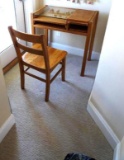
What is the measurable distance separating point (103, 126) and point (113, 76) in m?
0.52

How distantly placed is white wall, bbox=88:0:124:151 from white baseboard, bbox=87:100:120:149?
0.05 ft

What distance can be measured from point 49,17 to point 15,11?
1.65ft

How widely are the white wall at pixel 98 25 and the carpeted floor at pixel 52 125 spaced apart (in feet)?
2.30

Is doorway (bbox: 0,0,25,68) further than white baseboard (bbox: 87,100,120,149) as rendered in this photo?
Yes

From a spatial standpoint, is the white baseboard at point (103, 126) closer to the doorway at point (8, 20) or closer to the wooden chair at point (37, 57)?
the wooden chair at point (37, 57)

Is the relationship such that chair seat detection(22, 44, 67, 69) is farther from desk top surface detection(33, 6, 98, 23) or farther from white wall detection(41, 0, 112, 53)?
white wall detection(41, 0, 112, 53)

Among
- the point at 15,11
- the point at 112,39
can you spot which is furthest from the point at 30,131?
the point at 15,11

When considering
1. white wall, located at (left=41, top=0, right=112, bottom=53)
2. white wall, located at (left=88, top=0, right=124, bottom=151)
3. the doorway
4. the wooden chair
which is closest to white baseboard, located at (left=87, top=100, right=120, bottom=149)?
white wall, located at (left=88, top=0, right=124, bottom=151)

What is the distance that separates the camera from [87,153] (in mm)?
1326

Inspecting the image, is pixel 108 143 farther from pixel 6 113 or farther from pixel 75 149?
pixel 6 113

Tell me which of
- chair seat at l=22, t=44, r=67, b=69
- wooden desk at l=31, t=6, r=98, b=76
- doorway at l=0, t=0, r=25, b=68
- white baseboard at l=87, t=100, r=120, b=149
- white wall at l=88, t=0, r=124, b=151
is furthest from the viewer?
doorway at l=0, t=0, r=25, b=68

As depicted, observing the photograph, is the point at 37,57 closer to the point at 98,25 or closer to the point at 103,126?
the point at 103,126

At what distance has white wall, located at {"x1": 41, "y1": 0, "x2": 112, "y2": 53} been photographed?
208 centimetres

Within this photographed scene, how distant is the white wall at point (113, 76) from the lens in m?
1.04
